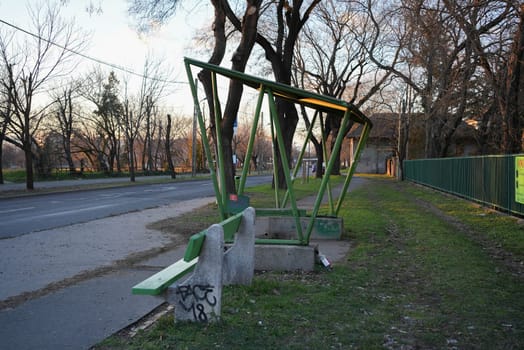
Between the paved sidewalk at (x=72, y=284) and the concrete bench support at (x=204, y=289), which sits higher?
the concrete bench support at (x=204, y=289)

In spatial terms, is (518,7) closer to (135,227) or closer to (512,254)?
(512,254)

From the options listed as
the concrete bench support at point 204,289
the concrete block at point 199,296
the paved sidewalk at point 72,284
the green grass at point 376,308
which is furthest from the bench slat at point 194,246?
the paved sidewalk at point 72,284

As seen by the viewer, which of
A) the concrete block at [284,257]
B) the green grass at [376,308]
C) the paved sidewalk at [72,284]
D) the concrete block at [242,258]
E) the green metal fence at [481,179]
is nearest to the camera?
the green grass at [376,308]

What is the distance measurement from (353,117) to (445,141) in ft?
94.7

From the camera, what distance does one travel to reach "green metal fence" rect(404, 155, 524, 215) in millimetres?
14031

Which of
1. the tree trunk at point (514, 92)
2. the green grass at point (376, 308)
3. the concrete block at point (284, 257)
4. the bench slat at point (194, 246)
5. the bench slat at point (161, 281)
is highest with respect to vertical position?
the tree trunk at point (514, 92)

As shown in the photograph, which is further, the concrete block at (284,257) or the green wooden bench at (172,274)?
the concrete block at (284,257)

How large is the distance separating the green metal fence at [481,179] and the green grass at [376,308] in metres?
5.36

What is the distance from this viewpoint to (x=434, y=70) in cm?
2061

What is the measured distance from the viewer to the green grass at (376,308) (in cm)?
426

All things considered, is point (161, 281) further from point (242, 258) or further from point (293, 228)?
point (293, 228)

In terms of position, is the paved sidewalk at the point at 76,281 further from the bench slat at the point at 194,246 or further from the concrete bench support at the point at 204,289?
the bench slat at the point at 194,246

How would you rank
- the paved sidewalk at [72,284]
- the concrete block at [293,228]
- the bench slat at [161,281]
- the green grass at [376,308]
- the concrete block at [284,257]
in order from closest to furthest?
the bench slat at [161,281], the green grass at [376,308], the paved sidewalk at [72,284], the concrete block at [284,257], the concrete block at [293,228]

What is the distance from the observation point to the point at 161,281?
430 cm
